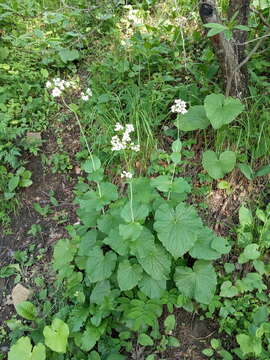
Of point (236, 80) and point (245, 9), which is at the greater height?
point (245, 9)

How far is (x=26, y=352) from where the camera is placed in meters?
1.94

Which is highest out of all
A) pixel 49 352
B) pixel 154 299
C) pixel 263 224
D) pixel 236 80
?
pixel 236 80

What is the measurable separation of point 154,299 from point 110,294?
26cm

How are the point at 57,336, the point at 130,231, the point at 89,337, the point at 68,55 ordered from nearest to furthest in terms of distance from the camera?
the point at 130,231 → the point at 57,336 → the point at 89,337 → the point at 68,55

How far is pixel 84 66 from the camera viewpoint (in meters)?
3.57

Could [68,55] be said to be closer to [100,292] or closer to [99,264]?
[99,264]

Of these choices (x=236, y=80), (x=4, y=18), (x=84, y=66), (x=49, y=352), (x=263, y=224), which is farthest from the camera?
(x=4, y=18)

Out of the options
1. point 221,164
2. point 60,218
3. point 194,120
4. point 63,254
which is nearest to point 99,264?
point 63,254

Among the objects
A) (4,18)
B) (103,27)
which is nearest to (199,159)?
(103,27)

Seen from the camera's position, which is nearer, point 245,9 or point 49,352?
point 49,352

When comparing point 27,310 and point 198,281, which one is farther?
point 27,310

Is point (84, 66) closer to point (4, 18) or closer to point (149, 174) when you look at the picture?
point (4, 18)

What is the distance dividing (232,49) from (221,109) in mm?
567

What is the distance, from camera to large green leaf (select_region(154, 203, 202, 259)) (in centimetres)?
192
